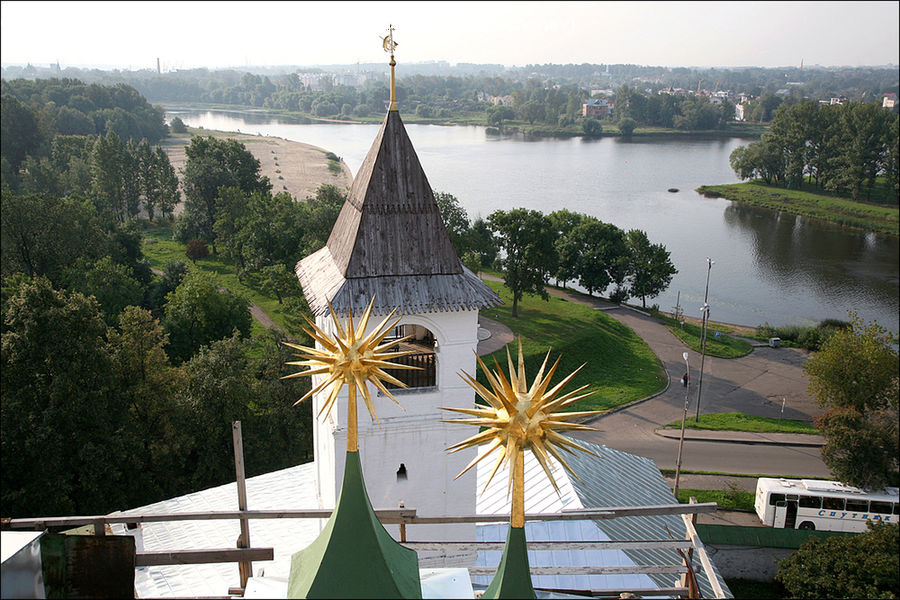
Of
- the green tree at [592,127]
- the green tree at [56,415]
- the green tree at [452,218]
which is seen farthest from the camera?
the green tree at [592,127]

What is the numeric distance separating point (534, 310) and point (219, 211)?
81.0 feet

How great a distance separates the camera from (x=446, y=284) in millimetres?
13117

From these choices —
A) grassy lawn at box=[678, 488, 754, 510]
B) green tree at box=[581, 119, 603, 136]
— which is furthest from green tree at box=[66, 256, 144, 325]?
green tree at box=[581, 119, 603, 136]

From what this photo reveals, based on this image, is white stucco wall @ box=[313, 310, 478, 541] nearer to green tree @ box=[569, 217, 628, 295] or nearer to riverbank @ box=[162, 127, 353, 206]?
green tree @ box=[569, 217, 628, 295]

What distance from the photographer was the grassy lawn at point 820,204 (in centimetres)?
7100

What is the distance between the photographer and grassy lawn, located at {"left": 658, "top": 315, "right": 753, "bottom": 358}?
41.6 meters

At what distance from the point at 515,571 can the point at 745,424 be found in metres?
28.8

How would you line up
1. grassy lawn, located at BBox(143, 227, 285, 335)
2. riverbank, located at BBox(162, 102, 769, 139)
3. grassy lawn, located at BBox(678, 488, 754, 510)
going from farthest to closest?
riverbank, located at BBox(162, 102, 769, 139) → grassy lawn, located at BBox(143, 227, 285, 335) → grassy lawn, located at BBox(678, 488, 754, 510)

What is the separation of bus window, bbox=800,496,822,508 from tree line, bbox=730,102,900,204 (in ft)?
200

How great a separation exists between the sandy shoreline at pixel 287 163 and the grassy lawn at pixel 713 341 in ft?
119

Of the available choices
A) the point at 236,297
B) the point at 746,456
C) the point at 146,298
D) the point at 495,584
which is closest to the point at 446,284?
the point at 495,584

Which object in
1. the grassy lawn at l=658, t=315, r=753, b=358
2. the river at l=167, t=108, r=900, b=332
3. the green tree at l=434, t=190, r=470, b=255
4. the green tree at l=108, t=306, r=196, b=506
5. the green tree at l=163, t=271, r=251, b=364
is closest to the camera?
the green tree at l=108, t=306, r=196, b=506

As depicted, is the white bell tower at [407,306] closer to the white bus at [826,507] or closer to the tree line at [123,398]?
the tree line at [123,398]

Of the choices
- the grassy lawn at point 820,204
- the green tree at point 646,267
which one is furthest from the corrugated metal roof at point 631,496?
the grassy lawn at point 820,204
